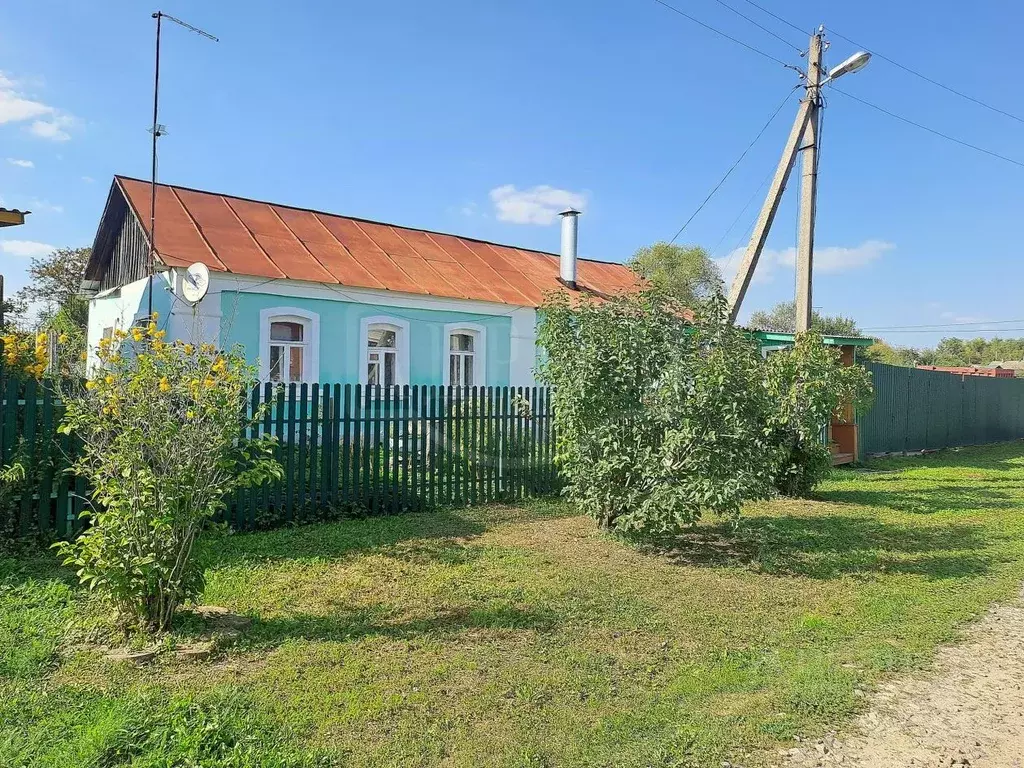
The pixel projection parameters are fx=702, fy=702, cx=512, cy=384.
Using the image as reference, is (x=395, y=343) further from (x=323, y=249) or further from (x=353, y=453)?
(x=353, y=453)

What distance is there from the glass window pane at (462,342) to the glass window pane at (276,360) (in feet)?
12.4

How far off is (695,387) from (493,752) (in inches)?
159

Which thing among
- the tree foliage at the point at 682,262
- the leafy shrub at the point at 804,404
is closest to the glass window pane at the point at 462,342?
the leafy shrub at the point at 804,404

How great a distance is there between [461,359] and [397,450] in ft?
24.4

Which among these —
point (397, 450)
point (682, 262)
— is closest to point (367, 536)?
point (397, 450)

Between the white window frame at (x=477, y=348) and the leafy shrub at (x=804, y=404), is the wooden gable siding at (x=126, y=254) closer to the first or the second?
the white window frame at (x=477, y=348)

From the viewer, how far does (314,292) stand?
42.5 feet

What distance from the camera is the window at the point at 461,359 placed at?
1530cm

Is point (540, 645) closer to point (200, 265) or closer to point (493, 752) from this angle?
point (493, 752)

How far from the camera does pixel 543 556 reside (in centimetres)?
650

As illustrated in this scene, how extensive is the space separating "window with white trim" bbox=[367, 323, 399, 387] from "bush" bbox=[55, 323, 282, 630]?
9.52 metres

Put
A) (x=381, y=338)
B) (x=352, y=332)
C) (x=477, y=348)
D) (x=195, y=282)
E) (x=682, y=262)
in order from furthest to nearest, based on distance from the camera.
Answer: (x=682, y=262), (x=477, y=348), (x=381, y=338), (x=352, y=332), (x=195, y=282)

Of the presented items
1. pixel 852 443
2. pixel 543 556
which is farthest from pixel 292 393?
pixel 852 443

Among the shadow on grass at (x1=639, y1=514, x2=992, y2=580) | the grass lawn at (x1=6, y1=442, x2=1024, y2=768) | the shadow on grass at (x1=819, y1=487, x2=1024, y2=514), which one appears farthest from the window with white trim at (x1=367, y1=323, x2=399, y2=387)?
the shadow on grass at (x1=819, y1=487, x2=1024, y2=514)
